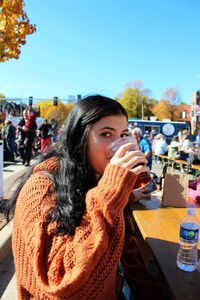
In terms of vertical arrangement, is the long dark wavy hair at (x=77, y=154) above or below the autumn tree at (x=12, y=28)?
below

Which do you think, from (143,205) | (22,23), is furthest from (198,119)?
(143,205)

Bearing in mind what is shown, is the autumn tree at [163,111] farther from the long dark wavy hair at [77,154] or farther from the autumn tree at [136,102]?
the long dark wavy hair at [77,154]

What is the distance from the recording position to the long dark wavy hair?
4.07ft

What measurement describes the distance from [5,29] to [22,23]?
0.54 metres

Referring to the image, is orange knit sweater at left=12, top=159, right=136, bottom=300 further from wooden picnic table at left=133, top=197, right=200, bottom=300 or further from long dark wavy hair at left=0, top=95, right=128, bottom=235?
wooden picnic table at left=133, top=197, right=200, bottom=300

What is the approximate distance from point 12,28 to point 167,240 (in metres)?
6.55

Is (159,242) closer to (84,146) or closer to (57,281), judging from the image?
(84,146)

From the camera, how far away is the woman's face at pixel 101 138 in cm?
137

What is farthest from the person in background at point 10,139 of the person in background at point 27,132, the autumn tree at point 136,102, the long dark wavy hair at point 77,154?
the autumn tree at point 136,102

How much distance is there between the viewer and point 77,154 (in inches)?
55.1

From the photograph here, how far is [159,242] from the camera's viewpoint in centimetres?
194

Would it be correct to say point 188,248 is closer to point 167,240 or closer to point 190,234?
point 190,234

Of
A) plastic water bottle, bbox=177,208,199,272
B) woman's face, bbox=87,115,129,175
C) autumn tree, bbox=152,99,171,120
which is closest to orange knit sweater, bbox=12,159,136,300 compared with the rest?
woman's face, bbox=87,115,129,175

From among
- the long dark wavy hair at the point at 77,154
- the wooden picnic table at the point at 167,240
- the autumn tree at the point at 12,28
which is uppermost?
the autumn tree at the point at 12,28
